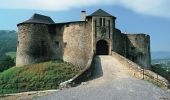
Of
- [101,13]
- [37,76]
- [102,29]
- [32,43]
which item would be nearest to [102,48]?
[102,29]

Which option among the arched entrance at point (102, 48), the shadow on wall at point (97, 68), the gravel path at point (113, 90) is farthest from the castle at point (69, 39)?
the gravel path at point (113, 90)

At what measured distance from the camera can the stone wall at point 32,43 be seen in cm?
4784

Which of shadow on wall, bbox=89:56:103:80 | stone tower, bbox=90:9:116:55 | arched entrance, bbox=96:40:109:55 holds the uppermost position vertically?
stone tower, bbox=90:9:116:55

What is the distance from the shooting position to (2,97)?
109ft

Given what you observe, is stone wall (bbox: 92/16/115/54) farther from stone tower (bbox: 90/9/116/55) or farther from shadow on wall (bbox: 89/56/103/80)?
shadow on wall (bbox: 89/56/103/80)

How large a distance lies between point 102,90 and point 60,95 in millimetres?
3248

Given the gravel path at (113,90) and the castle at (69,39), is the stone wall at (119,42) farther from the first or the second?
the gravel path at (113,90)

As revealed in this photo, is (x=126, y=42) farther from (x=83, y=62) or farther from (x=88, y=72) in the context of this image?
(x=88, y=72)

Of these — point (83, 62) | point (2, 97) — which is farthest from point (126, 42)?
point (2, 97)

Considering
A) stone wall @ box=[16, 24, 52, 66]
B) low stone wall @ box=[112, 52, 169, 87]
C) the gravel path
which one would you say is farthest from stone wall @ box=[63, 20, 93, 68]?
the gravel path

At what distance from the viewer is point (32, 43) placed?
47969mm

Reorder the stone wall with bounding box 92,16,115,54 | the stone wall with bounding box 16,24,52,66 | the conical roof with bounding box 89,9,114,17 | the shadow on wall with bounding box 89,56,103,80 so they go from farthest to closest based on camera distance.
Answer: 1. the stone wall with bounding box 16,24,52,66
2. the conical roof with bounding box 89,9,114,17
3. the stone wall with bounding box 92,16,115,54
4. the shadow on wall with bounding box 89,56,103,80

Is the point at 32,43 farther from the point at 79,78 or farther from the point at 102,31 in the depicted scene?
the point at 79,78

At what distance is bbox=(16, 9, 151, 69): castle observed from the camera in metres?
46.5
